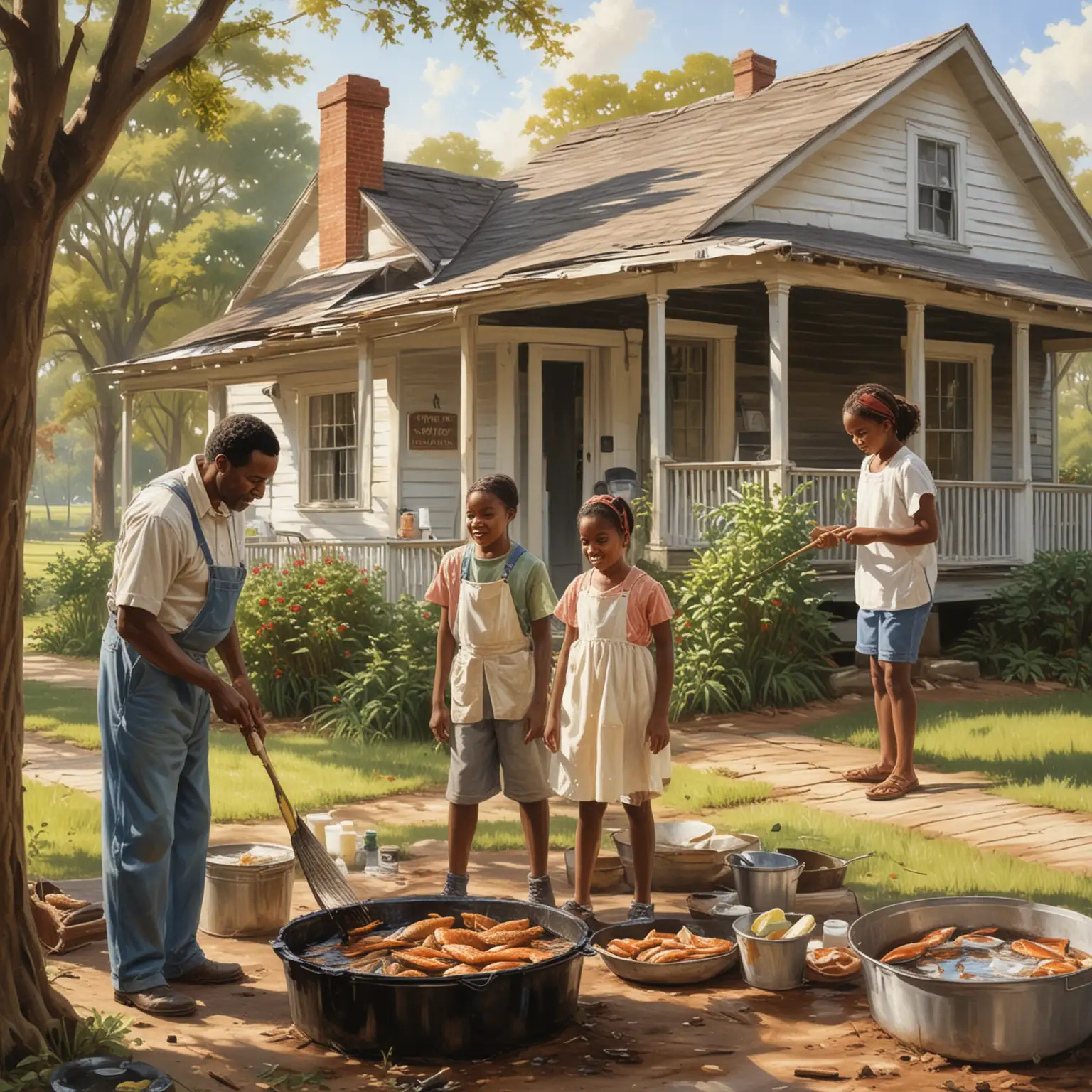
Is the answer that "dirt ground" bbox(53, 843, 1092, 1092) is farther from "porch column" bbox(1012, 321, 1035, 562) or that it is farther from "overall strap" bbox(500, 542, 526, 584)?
"porch column" bbox(1012, 321, 1035, 562)

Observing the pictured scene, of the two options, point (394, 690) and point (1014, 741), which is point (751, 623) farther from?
point (394, 690)

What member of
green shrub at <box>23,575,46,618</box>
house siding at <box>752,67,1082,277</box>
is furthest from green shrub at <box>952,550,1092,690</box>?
green shrub at <box>23,575,46,618</box>

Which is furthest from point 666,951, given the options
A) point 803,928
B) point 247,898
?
point 247,898

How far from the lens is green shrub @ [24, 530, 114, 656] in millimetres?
20250

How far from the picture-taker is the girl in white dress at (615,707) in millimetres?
5770

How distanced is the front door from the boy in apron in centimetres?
974

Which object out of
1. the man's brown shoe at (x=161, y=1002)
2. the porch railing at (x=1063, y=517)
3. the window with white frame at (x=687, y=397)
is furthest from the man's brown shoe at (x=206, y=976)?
the porch railing at (x=1063, y=517)

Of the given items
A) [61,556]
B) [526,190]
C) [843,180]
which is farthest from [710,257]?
[61,556]

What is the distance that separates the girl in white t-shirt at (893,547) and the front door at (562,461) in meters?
7.47

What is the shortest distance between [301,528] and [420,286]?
374 cm

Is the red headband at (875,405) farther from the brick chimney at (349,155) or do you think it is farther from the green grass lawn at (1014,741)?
the brick chimney at (349,155)

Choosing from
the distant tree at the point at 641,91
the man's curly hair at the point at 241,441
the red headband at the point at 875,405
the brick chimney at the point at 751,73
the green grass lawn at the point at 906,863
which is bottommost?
the green grass lawn at the point at 906,863

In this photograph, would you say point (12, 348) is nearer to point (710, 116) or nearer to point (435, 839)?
point (435, 839)

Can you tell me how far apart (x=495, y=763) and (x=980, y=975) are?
220cm
